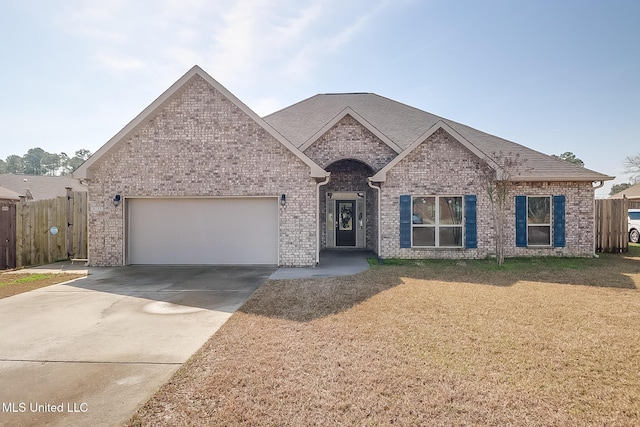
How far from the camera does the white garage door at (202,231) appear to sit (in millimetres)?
10992

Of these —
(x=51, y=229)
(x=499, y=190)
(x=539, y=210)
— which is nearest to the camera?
(x=499, y=190)

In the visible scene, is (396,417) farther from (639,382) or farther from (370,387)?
(639,382)

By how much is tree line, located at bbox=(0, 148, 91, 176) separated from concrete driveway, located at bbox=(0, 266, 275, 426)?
268 feet

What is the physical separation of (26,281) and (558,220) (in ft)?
55.6

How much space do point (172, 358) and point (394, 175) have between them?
9408 mm

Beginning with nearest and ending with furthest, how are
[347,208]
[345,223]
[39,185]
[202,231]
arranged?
1. [202,231]
2. [347,208]
3. [345,223]
4. [39,185]

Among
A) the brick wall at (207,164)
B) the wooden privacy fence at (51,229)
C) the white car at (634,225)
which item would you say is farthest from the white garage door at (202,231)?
the white car at (634,225)

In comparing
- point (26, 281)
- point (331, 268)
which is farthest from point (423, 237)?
point (26, 281)

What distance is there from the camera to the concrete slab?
365 inches

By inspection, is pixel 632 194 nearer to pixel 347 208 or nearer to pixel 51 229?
pixel 347 208

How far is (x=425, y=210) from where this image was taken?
11859mm

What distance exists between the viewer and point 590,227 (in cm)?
Result: 1193

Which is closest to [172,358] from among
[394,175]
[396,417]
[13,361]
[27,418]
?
[27,418]

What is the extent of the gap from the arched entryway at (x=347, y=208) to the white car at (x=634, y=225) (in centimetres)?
1487
